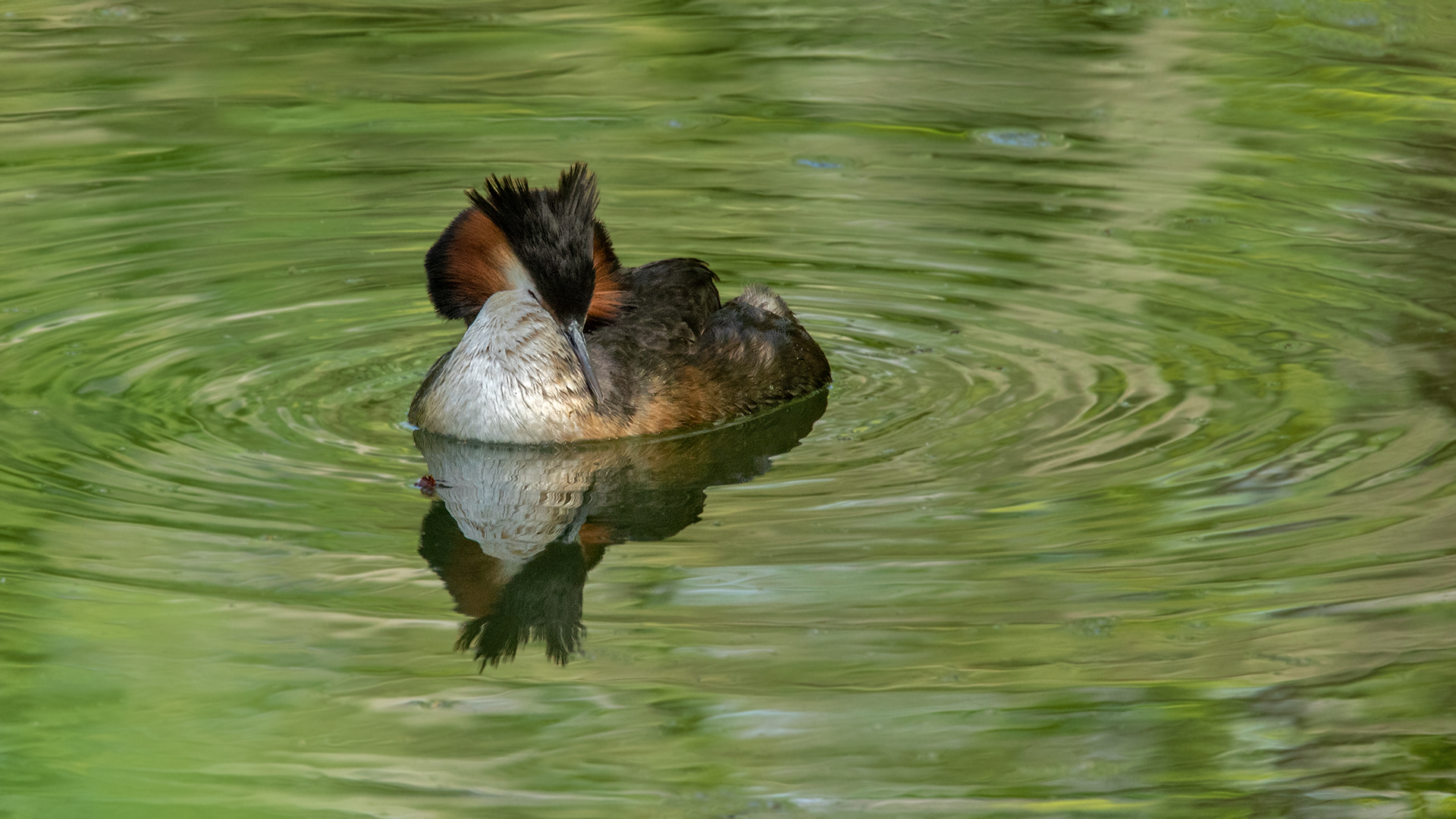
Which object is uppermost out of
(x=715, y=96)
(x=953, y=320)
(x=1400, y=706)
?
(x=715, y=96)

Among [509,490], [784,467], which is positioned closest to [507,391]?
[509,490]

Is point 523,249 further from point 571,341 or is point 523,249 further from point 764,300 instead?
point 764,300

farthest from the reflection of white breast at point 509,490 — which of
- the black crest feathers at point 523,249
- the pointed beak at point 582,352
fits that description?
the black crest feathers at point 523,249

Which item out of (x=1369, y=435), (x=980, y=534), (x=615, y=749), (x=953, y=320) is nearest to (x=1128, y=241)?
(x=953, y=320)

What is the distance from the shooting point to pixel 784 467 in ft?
23.5

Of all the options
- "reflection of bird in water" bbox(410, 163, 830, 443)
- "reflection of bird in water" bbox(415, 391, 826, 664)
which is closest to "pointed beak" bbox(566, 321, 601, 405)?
"reflection of bird in water" bbox(410, 163, 830, 443)

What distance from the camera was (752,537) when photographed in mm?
6340

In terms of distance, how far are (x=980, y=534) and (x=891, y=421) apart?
127 cm

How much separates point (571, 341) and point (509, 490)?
75 centimetres

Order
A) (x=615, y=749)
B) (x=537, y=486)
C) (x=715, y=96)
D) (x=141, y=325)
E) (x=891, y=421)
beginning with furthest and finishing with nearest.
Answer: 1. (x=715, y=96)
2. (x=141, y=325)
3. (x=891, y=421)
4. (x=537, y=486)
5. (x=615, y=749)

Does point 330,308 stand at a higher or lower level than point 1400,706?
higher

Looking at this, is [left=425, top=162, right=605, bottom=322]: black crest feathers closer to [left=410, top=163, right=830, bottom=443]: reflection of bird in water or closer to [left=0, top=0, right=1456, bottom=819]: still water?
[left=410, top=163, right=830, bottom=443]: reflection of bird in water

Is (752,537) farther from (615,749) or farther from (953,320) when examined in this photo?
(953,320)

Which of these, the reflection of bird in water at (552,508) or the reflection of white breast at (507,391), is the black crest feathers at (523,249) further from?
the reflection of bird in water at (552,508)
